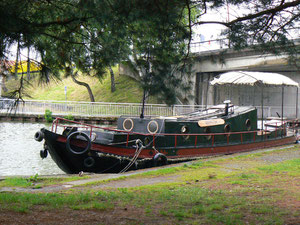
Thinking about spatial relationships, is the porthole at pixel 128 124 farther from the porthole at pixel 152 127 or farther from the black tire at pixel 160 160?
the black tire at pixel 160 160

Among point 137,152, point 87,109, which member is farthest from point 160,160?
point 87,109

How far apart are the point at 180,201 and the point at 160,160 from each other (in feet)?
22.7

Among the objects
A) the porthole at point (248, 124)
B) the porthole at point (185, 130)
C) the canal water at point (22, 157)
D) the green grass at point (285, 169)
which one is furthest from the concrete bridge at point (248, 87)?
the green grass at point (285, 169)

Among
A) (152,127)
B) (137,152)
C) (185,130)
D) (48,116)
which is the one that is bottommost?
(137,152)

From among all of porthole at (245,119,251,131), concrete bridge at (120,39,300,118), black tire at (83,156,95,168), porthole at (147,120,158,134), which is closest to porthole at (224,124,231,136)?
porthole at (245,119,251,131)

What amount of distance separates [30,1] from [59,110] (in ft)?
106

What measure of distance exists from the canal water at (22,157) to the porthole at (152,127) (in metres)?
4.17

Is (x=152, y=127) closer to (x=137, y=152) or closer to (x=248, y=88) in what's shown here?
(x=137, y=152)

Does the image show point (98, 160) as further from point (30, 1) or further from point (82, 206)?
point (30, 1)

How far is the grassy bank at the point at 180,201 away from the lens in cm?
614

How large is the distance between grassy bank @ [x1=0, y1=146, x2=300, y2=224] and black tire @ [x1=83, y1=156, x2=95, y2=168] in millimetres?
2488

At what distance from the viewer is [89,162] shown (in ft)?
44.3

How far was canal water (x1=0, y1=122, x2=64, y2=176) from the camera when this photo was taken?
51.9 feet

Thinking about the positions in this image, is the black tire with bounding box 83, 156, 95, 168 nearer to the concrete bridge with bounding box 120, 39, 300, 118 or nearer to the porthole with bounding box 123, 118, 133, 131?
the porthole with bounding box 123, 118, 133, 131
